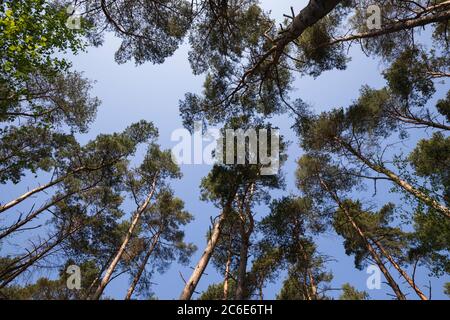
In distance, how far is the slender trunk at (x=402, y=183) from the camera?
7597 millimetres

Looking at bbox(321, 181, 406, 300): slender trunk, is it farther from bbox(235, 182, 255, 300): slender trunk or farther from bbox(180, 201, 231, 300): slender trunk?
bbox(180, 201, 231, 300): slender trunk

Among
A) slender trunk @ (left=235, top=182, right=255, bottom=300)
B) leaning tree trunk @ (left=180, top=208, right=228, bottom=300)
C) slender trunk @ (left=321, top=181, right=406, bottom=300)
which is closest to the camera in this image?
leaning tree trunk @ (left=180, top=208, right=228, bottom=300)

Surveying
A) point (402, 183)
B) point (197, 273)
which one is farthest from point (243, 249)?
point (402, 183)

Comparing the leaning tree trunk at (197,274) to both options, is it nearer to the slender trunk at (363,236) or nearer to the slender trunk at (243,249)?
the slender trunk at (243,249)

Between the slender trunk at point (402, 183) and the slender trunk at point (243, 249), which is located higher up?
the slender trunk at point (402, 183)

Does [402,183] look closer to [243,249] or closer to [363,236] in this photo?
[363,236]

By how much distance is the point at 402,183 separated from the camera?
8758 mm

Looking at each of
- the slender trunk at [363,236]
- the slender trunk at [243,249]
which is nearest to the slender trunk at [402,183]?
the slender trunk at [363,236]

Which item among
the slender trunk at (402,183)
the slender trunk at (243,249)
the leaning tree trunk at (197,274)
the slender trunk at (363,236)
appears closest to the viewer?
the leaning tree trunk at (197,274)

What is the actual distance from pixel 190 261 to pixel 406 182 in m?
13.0

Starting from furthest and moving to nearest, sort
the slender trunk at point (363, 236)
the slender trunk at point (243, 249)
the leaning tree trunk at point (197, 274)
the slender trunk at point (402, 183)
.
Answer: the slender trunk at point (363, 236)
the slender trunk at point (243, 249)
the slender trunk at point (402, 183)
the leaning tree trunk at point (197, 274)

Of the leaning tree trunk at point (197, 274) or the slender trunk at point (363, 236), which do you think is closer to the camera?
the leaning tree trunk at point (197, 274)

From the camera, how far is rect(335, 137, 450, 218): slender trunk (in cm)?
760

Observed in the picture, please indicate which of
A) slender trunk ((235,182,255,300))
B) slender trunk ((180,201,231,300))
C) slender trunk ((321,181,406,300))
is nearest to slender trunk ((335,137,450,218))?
slender trunk ((321,181,406,300))
